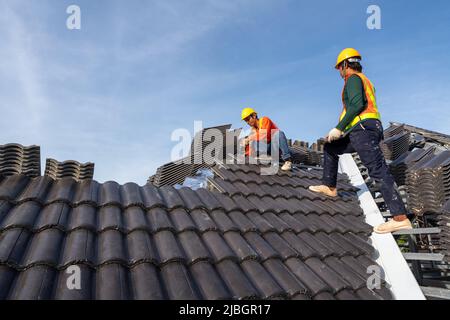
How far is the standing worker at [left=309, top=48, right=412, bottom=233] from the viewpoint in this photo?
403 centimetres

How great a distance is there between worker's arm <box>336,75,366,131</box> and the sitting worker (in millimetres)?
1981

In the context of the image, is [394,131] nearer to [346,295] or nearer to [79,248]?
[346,295]

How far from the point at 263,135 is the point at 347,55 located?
253cm

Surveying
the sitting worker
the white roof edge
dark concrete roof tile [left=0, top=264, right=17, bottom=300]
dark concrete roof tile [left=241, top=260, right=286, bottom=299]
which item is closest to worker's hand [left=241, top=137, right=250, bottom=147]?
the sitting worker

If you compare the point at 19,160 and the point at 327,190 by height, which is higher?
the point at 19,160

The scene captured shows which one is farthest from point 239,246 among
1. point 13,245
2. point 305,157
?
point 305,157

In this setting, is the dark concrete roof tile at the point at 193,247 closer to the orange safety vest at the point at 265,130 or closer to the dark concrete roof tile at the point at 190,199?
the dark concrete roof tile at the point at 190,199

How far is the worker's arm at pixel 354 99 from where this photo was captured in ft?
14.1

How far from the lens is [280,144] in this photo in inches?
256

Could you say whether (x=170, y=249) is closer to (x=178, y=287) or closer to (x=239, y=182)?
(x=178, y=287)

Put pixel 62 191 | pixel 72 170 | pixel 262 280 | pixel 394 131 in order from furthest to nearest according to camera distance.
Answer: pixel 394 131, pixel 72 170, pixel 62 191, pixel 262 280

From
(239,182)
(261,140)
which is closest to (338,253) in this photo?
(239,182)

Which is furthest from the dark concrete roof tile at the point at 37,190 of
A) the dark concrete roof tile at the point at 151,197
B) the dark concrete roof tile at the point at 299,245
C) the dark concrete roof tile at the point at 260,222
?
the dark concrete roof tile at the point at 299,245
